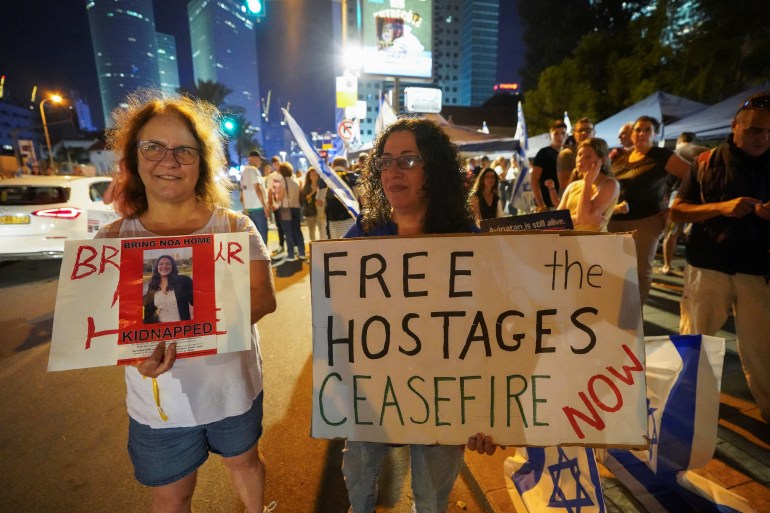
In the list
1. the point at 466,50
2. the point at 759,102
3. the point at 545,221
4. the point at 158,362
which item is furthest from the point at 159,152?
the point at 466,50

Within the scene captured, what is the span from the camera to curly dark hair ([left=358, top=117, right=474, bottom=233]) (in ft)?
5.52

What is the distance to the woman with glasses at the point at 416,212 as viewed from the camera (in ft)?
5.00

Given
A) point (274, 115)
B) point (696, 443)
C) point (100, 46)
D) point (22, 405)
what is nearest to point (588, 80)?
point (696, 443)

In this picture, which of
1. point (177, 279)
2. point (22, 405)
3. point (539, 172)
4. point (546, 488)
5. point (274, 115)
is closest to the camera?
point (177, 279)

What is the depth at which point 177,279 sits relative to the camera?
1.24m

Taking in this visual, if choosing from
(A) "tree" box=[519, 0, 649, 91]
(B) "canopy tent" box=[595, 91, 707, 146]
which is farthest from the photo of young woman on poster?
(A) "tree" box=[519, 0, 649, 91]

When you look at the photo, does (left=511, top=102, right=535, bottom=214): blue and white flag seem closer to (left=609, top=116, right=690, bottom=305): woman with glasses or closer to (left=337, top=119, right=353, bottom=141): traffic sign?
(left=609, top=116, right=690, bottom=305): woman with glasses

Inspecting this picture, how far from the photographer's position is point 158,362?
1.23 meters

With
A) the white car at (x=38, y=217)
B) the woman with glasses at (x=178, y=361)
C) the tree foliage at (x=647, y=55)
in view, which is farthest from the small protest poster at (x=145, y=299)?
the tree foliage at (x=647, y=55)

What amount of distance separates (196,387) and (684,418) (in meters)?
2.22

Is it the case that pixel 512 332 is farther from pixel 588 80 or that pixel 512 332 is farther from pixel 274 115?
pixel 274 115

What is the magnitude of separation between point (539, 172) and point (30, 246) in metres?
8.24

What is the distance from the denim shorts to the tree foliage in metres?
17.0

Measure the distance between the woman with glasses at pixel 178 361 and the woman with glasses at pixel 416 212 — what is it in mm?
488
